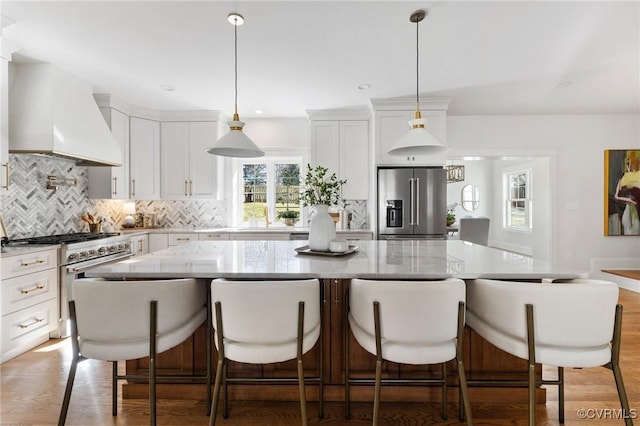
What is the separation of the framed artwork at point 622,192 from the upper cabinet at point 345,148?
3633 millimetres

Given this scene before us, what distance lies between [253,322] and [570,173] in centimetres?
541

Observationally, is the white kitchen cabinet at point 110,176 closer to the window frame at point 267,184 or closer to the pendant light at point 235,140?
Answer: the window frame at point 267,184

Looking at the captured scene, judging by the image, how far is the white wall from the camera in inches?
189

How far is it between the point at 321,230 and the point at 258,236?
225 centimetres

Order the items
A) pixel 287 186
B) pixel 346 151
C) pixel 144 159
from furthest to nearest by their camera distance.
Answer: pixel 287 186
pixel 346 151
pixel 144 159

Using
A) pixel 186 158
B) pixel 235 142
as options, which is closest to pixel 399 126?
pixel 235 142

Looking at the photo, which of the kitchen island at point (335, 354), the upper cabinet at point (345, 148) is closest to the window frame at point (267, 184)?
the upper cabinet at point (345, 148)

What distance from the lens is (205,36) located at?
8.38 ft

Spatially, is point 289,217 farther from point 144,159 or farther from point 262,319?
point 262,319

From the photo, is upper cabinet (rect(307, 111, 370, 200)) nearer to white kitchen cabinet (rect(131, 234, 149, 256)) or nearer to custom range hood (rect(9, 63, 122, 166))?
white kitchen cabinet (rect(131, 234, 149, 256))

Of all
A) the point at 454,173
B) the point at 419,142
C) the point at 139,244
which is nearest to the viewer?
the point at 419,142

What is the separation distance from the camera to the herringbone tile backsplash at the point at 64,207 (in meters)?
3.12

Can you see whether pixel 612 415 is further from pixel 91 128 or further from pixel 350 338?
pixel 91 128

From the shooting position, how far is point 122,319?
1.47 meters
